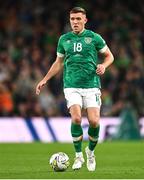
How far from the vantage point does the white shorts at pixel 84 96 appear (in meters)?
11.8

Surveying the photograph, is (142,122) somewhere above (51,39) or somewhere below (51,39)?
below

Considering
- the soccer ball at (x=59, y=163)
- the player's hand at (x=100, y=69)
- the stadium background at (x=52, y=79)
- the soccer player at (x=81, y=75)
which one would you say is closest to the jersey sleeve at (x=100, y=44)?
the soccer player at (x=81, y=75)

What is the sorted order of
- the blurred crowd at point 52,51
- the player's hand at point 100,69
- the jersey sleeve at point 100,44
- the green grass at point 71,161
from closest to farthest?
1. the green grass at point 71,161
2. the player's hand at point 100,69
3. the jersey sleeve at point 100,44
4. the blurred crowd at point 52,51

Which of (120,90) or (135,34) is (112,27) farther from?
(120,90)

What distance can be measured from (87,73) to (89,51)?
1.10ft

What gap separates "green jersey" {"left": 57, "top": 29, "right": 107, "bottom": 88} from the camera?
39.1 feet

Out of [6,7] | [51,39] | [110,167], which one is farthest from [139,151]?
[6,7]

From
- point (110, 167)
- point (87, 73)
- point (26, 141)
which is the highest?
point (87, 73)

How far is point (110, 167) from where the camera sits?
41.4 ft

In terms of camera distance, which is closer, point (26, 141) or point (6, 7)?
point (26, 141)

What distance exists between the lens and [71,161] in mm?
13875

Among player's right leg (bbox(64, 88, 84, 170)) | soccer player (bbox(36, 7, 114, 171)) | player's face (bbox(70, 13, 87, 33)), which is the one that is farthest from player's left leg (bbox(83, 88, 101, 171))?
player's face (bbox(70, 13, 87, 33))

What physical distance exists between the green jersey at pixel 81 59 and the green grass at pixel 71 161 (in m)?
1.33

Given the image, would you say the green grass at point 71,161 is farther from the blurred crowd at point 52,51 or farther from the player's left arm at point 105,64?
the blurred crowd at point 52,51
